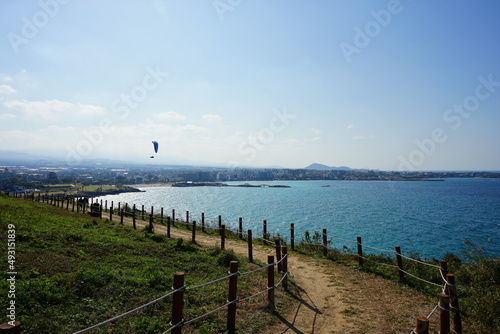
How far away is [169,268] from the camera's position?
8.95m

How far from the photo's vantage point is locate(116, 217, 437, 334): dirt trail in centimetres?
591

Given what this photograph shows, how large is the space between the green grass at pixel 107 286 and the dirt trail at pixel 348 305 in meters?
0.97

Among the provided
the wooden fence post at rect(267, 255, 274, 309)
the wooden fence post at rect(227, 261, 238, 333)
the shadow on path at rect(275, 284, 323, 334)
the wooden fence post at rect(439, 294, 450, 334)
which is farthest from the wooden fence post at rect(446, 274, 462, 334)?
the wooden fence post at rect(227, 261, 238, 333)

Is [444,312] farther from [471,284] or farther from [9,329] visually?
[9,329]

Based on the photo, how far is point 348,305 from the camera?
7.16 m

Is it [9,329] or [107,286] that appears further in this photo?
[107,286]

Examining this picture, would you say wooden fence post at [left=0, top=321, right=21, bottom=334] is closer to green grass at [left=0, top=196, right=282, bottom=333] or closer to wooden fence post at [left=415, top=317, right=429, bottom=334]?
green grass at [left=0, top=196, right=282, bottom=333]

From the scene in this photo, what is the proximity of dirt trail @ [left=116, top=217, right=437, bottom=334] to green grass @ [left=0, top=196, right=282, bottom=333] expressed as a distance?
97 cm

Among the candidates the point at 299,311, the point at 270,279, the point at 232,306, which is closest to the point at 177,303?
the point at 232,306

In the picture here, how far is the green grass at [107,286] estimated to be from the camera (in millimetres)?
5207

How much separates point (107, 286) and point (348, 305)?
20.6 ft

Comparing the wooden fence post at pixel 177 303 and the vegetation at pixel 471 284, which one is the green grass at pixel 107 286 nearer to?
the wooden fence post at pixel 177 303

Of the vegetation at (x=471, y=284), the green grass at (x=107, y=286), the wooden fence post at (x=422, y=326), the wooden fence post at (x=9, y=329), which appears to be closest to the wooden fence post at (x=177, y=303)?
the green grass at (x=107, y=286)

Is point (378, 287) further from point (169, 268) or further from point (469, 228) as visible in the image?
point (469, 228)
